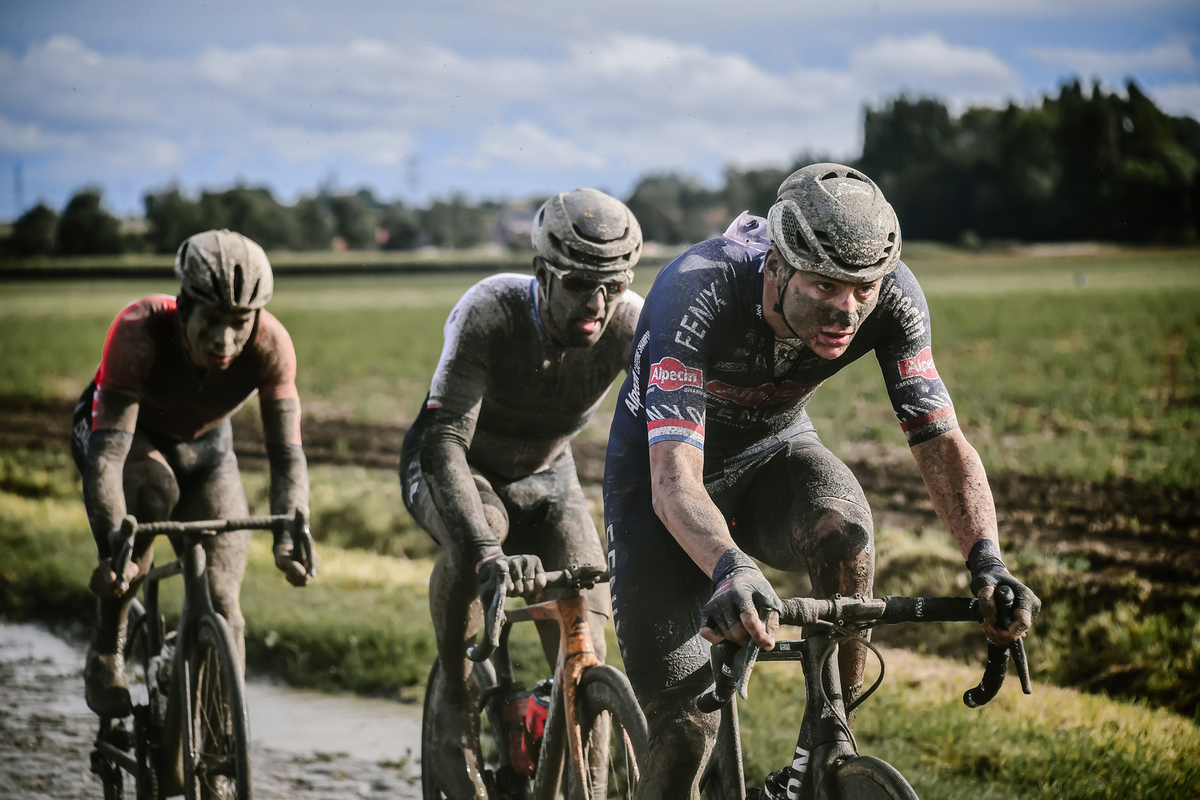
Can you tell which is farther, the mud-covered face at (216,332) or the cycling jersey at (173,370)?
the cycling jersey at (173,370)

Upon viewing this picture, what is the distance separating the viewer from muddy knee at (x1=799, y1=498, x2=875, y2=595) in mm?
3098

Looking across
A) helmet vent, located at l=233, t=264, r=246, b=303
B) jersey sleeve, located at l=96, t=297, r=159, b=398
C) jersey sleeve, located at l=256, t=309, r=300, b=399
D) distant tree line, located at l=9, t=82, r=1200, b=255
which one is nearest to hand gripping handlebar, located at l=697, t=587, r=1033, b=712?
helmet vent, located at l=233, t=264, r=246, b=303

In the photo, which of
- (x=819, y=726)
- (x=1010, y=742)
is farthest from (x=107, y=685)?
(x=1010, y=742)

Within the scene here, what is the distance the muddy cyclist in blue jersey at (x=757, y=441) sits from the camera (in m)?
3.02

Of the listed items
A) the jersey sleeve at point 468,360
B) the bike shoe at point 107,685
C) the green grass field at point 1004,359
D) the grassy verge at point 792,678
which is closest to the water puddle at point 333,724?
the grassy verge at point 792,678

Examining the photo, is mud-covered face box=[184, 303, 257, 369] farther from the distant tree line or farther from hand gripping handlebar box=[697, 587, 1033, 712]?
the distant tree line

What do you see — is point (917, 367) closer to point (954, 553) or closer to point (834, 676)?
point (834, 676)

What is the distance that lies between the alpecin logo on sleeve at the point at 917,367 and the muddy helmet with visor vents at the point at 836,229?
0.33 m

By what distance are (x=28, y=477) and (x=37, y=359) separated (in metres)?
19.9

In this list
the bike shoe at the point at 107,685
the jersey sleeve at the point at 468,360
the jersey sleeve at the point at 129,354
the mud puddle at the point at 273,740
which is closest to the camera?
the jersey sleeve at the point at 468,360

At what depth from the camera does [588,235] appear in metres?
4.19

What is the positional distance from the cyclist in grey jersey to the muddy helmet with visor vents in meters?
1.20

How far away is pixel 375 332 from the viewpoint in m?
43.2

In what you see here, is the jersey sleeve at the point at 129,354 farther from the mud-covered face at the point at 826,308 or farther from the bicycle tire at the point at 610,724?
the mud-covered face at the point at 826,308
